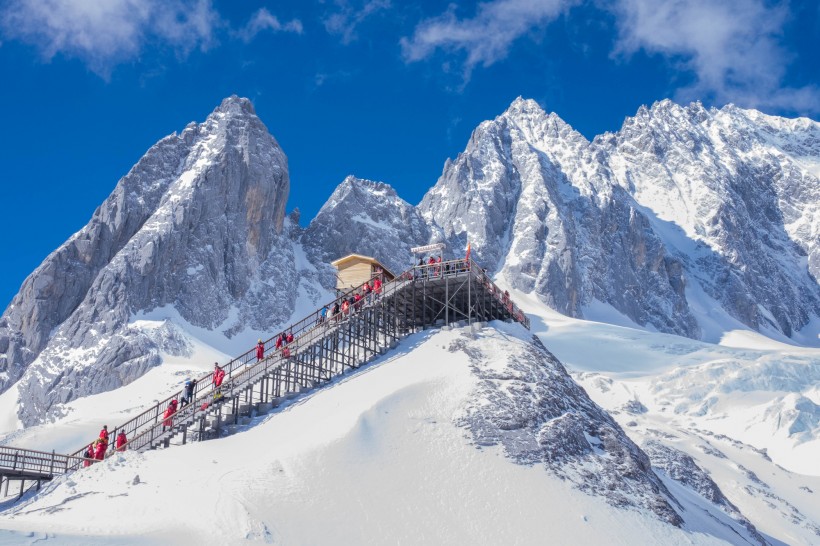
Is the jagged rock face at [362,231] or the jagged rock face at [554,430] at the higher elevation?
the jagged rock face at [362,231]

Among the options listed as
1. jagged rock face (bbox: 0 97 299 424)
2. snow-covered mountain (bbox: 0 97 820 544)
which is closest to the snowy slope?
snow-covered mountain (bbox: 0 97 820 544)

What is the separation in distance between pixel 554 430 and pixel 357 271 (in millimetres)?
21351

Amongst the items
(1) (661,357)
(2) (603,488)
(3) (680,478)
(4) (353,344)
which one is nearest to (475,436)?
(2) (603,488)

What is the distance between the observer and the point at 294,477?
34.0 metres

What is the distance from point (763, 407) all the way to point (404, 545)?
275ft

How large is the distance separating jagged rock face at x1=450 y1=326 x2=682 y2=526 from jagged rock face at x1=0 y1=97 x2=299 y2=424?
81.4m

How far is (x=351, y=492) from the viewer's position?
3394 centimetres

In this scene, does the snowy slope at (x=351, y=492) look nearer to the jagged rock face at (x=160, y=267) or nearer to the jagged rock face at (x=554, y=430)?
the jagged rock face at (x=554, y=430)

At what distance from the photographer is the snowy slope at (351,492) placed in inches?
1171

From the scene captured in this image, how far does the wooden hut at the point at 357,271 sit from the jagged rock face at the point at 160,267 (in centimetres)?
6556

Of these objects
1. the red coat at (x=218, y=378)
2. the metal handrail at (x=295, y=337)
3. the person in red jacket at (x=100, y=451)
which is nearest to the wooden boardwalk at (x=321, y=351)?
the metal handrail at (x=295, y=337)

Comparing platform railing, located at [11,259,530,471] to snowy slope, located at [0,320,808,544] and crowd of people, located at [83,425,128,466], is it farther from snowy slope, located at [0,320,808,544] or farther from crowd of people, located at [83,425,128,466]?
snowy slope, located at [0,320,808,544]

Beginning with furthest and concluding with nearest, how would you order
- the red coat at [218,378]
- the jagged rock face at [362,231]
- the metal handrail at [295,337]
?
the jagged rock face at [362,231] → the red coat at [218,378] → the metal handrail at [295,337]

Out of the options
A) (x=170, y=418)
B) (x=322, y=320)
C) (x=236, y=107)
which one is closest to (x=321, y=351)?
(x=322, y=320)
